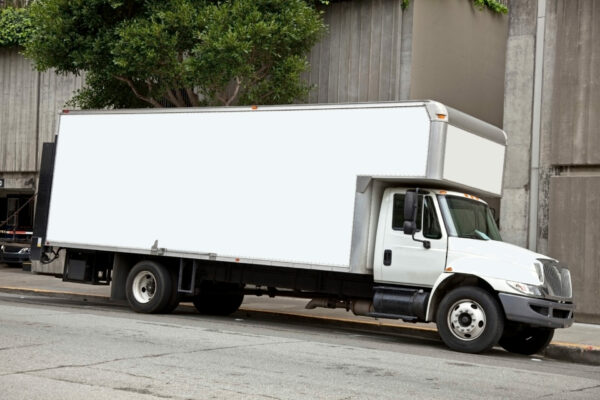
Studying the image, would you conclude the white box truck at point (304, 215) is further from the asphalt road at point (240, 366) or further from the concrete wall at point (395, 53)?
the concrete wall at point (395, 53)

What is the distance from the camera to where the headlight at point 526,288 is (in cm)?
1171

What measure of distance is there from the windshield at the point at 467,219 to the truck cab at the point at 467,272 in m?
0.01

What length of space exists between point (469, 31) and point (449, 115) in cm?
1069

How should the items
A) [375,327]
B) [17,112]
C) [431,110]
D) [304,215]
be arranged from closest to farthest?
[431,110]
[304,215]
[375,327]
[17,112]

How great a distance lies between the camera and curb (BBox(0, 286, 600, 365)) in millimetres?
12805

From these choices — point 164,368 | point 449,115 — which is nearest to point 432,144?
point 449,115

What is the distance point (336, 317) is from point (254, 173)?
3.43 m

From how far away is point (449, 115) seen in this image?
1244cm

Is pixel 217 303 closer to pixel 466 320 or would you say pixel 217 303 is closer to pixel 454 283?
pixel 454 283

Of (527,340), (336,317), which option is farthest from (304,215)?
(527,340)

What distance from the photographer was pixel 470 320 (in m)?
12.0

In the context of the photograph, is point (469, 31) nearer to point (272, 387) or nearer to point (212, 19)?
point (212, 19)

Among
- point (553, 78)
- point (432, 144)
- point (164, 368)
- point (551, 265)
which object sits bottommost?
point (164, 368)

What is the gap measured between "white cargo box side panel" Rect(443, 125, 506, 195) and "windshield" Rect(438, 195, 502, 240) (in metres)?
0.30
